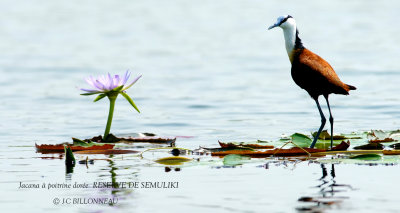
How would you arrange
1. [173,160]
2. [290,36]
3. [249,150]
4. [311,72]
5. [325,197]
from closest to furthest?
[325,197]
[173,160]
[249,150]
[311,72]
[290,36]

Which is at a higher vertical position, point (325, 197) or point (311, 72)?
point (311, 72)

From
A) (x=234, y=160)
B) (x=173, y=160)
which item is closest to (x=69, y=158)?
(x=173, y=160)

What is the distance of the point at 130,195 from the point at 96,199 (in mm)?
278

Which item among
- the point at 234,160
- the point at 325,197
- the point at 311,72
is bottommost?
the point at 325,197

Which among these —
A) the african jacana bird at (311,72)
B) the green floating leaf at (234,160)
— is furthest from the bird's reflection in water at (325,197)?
the african jacana bird at (311,72)

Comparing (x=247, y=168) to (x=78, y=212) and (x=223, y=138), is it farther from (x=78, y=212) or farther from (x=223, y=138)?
(x=223, y=138)

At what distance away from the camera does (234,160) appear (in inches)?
303

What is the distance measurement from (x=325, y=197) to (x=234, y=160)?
67.8 inches

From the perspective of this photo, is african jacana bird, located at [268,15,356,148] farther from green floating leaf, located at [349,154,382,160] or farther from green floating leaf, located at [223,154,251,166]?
green floating leaf, located at [223,154,251,166]

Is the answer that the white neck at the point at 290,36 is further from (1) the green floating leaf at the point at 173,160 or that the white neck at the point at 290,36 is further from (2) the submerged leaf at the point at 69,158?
(2) the submerged leaf at the point at 69,158

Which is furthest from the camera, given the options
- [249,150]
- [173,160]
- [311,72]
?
[311,72]

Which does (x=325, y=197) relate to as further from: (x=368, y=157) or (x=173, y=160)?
(x=173, y=160)

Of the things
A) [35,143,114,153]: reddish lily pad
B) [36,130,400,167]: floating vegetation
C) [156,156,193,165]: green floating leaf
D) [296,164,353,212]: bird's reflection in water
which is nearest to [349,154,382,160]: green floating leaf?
[36,130,400,167]: floating vegetation

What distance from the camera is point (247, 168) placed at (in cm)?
746
